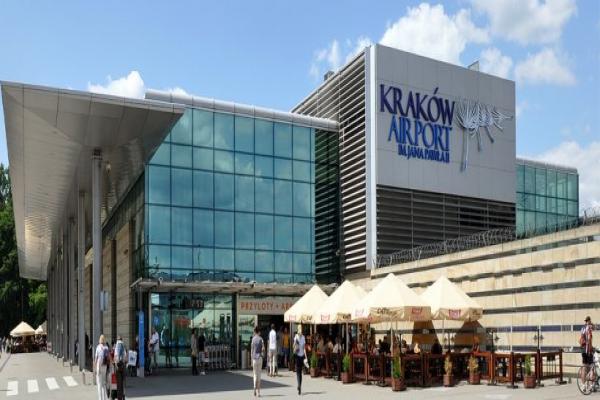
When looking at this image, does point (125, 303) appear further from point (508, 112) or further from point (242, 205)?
point (508, 112)

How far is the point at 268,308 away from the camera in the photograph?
33156 mm

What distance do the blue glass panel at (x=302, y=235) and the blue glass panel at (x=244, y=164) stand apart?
321 centimetres

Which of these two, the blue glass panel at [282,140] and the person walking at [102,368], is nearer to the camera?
the person walking at [102,368]

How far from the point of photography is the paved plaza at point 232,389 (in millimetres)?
18250

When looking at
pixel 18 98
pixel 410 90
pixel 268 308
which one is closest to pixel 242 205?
pixel 268 308

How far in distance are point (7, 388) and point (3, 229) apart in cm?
5871

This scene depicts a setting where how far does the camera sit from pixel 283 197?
3459cm

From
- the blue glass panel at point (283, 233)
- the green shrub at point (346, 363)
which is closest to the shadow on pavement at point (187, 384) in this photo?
the green shrub at point (346, 363)

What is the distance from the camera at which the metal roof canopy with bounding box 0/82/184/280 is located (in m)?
20.2

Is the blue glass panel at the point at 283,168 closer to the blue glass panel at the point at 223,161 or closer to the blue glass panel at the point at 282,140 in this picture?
the blue glass panel at the point at 282,140

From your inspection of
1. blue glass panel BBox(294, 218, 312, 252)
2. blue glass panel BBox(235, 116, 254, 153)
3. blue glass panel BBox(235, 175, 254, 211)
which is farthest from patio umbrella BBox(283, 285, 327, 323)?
blue glass panel BBox(235, 116, 254, 153)

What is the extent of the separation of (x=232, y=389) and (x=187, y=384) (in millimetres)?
2894

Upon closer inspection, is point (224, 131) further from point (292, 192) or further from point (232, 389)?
point (232, 389)

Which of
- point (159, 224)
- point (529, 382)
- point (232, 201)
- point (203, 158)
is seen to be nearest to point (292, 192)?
point (232, 201)
